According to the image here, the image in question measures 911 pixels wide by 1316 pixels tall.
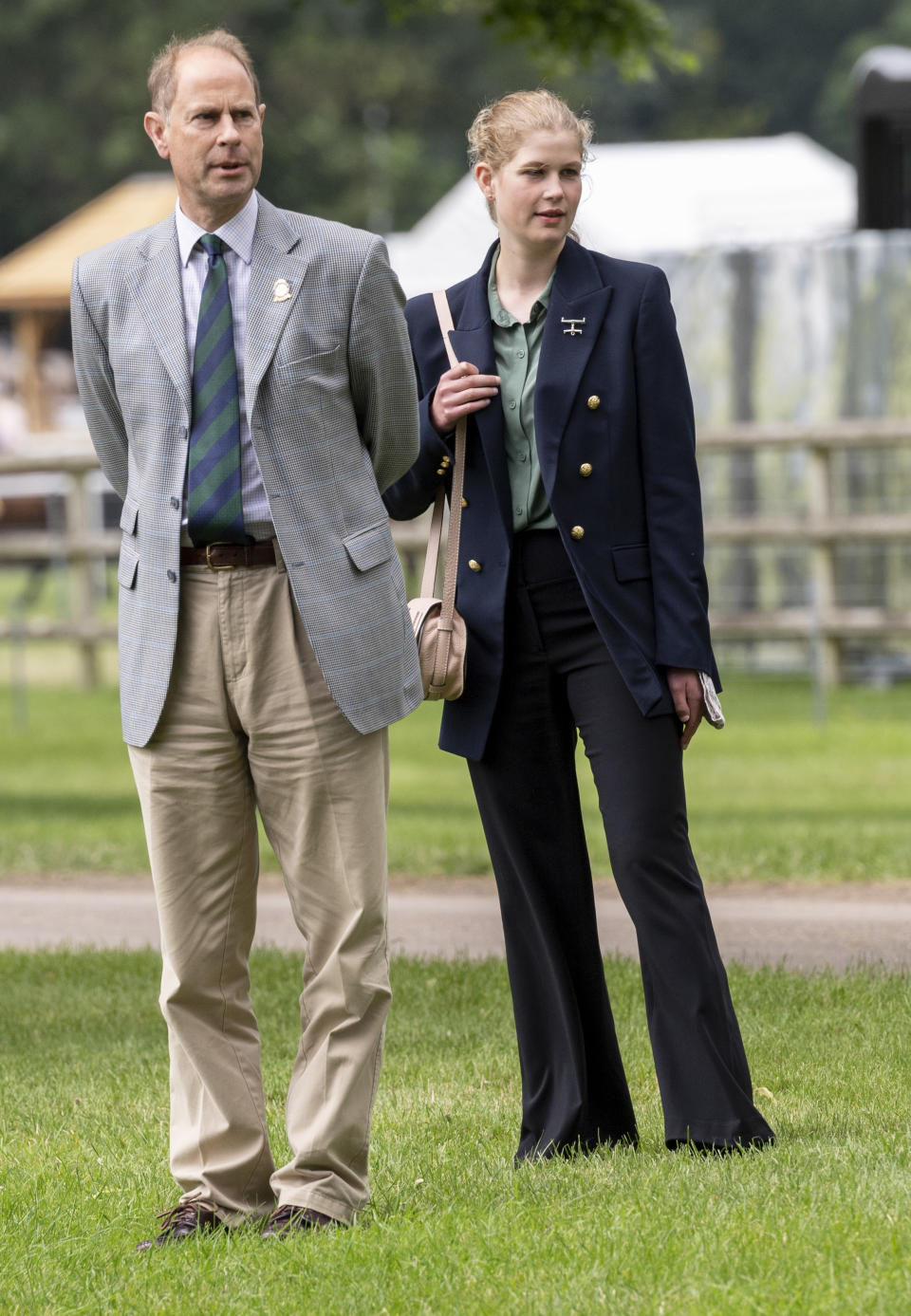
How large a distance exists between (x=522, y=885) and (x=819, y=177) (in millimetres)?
18928

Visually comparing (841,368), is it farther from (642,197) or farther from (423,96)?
(423,96)

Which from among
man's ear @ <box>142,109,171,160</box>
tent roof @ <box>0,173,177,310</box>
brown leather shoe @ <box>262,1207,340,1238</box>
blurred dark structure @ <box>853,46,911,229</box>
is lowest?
brown leather shoe @ <box>262,1207,340,1238</box>

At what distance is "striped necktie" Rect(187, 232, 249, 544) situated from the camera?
4.01 m

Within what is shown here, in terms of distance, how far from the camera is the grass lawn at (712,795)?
877cm

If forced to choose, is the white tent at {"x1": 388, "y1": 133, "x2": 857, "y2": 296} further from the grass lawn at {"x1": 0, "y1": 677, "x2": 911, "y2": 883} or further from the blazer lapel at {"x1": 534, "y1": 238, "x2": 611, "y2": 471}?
the blazer lapel at {"x1": 534, "y1": 238, "x2": 611, "y2": 471}

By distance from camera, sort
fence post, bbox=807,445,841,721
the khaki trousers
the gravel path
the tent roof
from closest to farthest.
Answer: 1. the khaki trousers
2. the gravel path
3. fence post, bbox=807,445,841,721
4. the tent roof

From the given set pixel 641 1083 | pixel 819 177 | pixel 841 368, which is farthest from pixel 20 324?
pixel 641 1083

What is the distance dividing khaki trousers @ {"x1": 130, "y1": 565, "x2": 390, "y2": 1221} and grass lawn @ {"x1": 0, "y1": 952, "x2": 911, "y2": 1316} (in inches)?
7.1

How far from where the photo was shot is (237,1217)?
418 centimetres

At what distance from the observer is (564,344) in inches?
175

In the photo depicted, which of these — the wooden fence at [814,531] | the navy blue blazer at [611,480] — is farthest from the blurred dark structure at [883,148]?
the navy blue blazer at [611,480]

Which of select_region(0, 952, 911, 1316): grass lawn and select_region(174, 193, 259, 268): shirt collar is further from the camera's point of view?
select_region(174, 193, 259, 268): shirt collar

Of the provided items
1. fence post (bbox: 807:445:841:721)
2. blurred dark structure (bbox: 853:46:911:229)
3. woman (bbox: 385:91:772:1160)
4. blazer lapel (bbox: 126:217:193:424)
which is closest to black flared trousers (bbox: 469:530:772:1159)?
woman (bbox: 385:91:772:1160)

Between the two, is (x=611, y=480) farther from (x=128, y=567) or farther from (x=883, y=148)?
(x=883, y=148)
